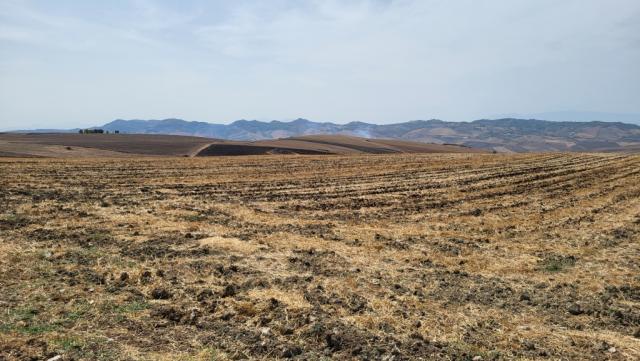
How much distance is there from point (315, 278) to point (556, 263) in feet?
20.3

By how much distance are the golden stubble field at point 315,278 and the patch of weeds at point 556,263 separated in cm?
5

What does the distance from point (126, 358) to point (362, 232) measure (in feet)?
30.4

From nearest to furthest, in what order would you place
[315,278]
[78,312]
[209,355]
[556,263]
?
[209,355] → [78,312] → [315,278] → [556,263]

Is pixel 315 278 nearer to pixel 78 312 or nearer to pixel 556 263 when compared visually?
pixel 78 312

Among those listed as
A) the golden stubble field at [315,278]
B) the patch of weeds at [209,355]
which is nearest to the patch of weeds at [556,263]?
the golden stubble field at [315,278]

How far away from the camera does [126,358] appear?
6.36 m

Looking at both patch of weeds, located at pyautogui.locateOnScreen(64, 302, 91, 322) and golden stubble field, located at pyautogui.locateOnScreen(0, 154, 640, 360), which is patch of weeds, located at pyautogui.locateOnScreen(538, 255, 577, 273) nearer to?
golden stubble field, located at pyautogui.locateOnScreen(0, 154, 640, 360)

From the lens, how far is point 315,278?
398 inches

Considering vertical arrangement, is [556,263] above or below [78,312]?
below

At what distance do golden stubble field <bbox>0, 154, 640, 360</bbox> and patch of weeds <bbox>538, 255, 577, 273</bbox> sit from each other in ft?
0.17

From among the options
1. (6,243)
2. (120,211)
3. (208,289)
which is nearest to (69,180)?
(120,211)

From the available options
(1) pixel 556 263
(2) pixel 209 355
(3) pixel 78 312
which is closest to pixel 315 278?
(2) pixel 209 355

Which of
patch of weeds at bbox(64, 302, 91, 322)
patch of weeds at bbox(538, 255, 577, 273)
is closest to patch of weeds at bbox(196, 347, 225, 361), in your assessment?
patch of weeds at bbox(64, 302, 91, 322)

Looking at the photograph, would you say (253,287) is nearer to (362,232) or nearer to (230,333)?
(230,333)
